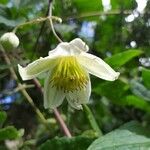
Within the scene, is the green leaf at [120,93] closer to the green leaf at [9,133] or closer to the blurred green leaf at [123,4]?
the blurred green leaf at [123,4]

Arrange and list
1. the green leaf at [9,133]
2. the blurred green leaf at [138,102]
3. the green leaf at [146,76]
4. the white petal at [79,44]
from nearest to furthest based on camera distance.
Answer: the white petal at [79,44] < the green leaf at [9,133] < the green leaf at [146,76] < the blurred green leaf at [138,102]

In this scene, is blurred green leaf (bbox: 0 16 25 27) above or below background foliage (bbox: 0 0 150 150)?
above

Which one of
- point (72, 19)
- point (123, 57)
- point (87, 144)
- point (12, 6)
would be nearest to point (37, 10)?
point (72, 19)

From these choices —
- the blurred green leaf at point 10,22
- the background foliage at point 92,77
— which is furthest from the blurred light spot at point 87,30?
the blurred green leaf at point 10,22

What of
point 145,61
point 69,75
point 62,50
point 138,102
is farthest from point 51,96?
point 145,61

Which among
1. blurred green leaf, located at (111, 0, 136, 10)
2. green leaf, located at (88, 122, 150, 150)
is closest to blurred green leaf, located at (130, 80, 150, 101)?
green leaf, located at (88, 122, 150, 150)

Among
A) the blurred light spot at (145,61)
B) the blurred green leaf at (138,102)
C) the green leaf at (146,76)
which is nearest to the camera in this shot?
the green leaf at (146,76)

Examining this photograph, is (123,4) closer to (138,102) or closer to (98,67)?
(138,102)

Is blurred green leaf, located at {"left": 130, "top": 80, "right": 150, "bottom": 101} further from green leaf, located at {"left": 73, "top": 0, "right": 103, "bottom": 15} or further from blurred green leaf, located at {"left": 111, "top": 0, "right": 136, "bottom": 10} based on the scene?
green leaf, located at {"left": 73, "top": 0, "right": 103, "bottom": 15}
